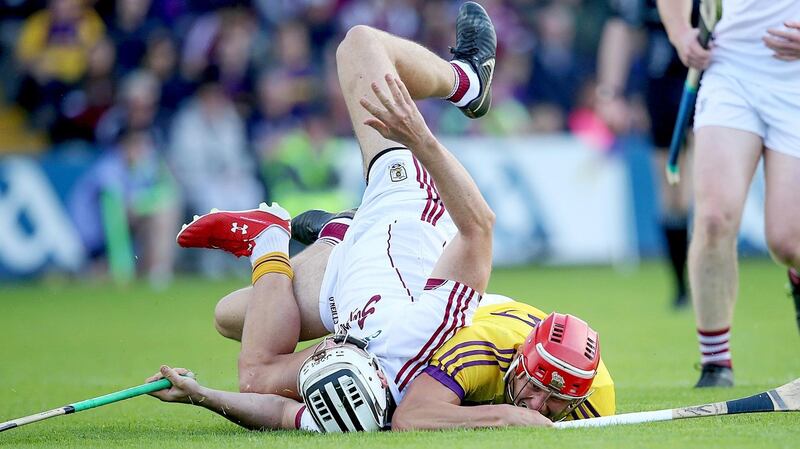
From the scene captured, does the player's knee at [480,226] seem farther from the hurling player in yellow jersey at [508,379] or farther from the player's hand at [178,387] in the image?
the player's hand at [178,387]

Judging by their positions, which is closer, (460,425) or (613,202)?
(460,425)

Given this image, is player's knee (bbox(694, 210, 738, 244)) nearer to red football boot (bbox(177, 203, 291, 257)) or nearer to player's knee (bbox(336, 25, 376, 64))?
player's knee (bbox(336, 25, 376, 64))

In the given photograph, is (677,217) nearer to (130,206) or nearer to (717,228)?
(717,228)

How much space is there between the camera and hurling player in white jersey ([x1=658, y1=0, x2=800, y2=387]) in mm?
5883

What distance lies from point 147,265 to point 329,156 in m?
2.40

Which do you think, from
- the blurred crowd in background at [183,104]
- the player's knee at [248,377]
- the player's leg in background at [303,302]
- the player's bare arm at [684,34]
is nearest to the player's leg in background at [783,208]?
the player's bare arm at [684,34]

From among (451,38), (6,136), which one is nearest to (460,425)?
(6,136)

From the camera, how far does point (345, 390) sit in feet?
15.9

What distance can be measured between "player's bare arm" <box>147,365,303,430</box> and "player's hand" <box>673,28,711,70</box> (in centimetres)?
265

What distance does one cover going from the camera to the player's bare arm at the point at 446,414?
482cm

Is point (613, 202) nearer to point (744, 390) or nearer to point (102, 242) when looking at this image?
point (102, 242)

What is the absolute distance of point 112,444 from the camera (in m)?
4.86

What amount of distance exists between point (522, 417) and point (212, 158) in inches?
394

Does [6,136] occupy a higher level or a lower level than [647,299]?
higher
